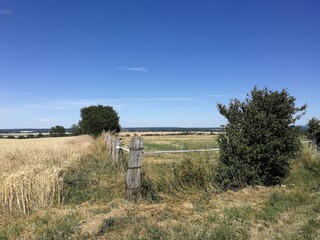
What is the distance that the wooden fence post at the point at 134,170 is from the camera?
6141mm

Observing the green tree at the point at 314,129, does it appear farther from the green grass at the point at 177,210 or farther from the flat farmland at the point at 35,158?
the flat farmland at the point at 35,158

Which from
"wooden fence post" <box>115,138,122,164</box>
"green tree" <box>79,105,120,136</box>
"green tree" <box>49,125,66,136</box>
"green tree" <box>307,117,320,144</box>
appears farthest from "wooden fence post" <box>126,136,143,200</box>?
"green tree" <box>49,125,66,136</box>

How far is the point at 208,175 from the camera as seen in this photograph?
7113mm

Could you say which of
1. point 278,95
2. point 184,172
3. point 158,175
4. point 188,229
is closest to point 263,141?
point 278,95

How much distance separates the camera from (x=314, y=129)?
13.8 m

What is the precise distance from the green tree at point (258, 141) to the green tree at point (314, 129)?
6794 millimetres

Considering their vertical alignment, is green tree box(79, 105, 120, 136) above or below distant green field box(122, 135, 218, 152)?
above

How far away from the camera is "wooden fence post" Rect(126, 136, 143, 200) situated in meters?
6.14

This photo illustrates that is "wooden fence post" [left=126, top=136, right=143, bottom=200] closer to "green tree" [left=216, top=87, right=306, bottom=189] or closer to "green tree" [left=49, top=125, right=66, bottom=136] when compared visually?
"green tree" [left=216, top=87, right=306, bottom=189]

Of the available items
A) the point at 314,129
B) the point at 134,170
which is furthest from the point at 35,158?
the point at 314,129

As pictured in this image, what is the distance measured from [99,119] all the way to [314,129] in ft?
135

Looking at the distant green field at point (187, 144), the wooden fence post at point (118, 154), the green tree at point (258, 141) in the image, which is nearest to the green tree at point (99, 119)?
the distant green field at point (187, 144)

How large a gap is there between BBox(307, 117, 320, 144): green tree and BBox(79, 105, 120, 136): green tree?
37.5 metres

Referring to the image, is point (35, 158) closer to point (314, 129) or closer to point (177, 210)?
point (177, 210)
